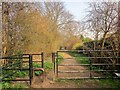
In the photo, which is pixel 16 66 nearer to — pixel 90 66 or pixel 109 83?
pixel 90 66

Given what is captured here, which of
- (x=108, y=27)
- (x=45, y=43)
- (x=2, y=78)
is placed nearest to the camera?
(x=2, y=78)

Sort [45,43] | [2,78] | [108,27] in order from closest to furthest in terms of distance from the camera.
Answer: [2,78]
[108,27]
[45,43]

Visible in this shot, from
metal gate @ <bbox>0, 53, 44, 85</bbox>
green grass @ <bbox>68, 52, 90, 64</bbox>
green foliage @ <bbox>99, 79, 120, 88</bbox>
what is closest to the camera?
metal gate @ <bbox>0, 53, 44, 85</bbox>

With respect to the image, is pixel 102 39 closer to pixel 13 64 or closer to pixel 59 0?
pixel 59 0

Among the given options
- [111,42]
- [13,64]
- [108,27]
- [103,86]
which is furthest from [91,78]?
[13,64]

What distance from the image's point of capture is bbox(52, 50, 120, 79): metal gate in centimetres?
305

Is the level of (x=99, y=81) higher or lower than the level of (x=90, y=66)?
lower

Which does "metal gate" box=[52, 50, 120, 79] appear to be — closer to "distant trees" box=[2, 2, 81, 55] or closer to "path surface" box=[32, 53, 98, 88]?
"path surface" box=[32, 53, 98, 88]

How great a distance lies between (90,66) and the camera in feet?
10.4

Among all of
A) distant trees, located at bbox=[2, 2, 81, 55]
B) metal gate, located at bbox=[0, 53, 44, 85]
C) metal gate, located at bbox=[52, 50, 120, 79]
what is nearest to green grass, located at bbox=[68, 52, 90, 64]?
metal gate, located at bbox=[52, 50, 120, 79]

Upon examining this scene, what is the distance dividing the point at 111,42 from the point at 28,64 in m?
1.13

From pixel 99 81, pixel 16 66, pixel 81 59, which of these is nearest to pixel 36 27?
pixel 16 66

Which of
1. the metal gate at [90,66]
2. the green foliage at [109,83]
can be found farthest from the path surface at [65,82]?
the green foliage at [109,83]

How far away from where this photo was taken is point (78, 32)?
2619mm
